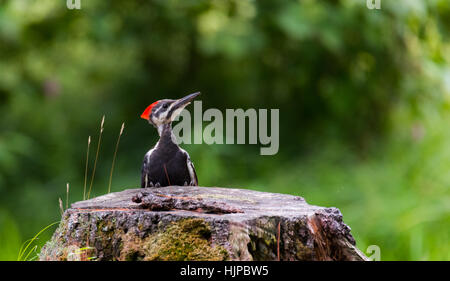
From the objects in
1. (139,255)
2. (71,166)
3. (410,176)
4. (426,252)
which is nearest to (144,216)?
(139,255)

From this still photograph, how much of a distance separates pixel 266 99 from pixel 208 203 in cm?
380

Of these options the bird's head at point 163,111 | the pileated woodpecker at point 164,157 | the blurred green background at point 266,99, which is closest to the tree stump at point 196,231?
the pileated woodpecker at point 164,157

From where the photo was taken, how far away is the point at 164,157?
8.66ft

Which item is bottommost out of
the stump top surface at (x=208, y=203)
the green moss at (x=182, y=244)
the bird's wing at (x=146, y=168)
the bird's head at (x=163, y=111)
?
the green moss at (x=182, y=244)

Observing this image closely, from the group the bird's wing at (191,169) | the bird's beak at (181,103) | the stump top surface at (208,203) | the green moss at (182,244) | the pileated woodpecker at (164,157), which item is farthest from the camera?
the bird's wing at (191,169)

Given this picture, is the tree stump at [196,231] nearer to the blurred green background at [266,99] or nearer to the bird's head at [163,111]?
the bird's head at [163,111]

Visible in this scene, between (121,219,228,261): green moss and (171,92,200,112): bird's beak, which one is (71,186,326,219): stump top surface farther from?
(171,92,200,112): bird's beak

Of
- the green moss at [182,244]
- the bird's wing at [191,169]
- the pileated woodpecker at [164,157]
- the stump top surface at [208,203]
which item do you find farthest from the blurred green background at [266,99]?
the green moss at [182,244]

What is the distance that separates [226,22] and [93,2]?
1313mm

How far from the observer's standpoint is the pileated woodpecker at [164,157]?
8.46ft

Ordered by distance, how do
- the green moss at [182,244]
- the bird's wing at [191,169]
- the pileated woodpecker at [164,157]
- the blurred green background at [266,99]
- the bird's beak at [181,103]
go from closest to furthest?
the green moss at [182,244], the bird's beak at [181,103], the pileated woodpecker at [164,157], the bird's wing at [191,169], the blurred green background at [266,99]

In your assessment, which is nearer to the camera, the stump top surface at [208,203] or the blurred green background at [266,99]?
the stump top surface at [208,203]

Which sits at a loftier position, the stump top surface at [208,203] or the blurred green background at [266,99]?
the blurred green background at [266,99]

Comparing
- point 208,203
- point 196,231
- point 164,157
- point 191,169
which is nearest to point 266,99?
point 191,169
